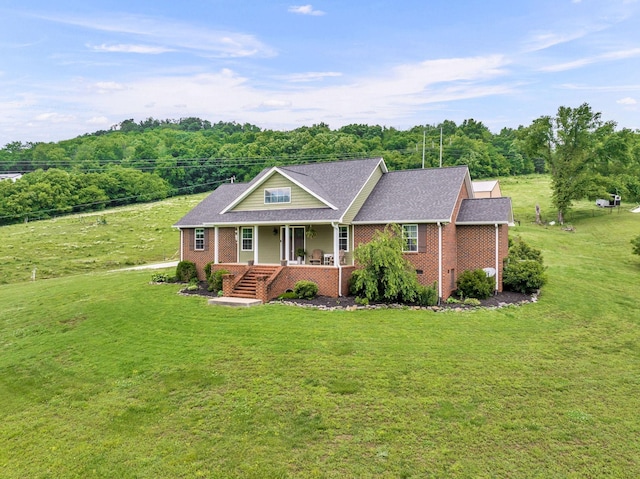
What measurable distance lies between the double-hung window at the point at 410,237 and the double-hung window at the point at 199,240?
11745mm

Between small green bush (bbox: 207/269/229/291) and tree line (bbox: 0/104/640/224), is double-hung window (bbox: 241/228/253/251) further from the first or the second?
tree line (bbox: 0/104/640/224)

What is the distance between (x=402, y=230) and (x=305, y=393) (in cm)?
1016

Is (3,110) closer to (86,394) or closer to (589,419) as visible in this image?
(86,394)

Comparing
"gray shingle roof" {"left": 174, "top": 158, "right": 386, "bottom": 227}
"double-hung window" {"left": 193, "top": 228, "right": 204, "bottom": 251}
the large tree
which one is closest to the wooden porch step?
"gray shingle roof" {"left": 174, "top": 158, "right": 386, "bottom": 227}

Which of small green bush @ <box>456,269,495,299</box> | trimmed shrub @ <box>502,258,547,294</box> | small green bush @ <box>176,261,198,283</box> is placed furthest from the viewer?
small green bush @ <box>176,261,198,283</box>

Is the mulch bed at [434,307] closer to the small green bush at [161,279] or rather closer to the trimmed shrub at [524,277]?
the trimmed shrub at [524,277]

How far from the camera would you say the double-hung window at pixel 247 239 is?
22031mm

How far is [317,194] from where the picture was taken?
19.5 meters

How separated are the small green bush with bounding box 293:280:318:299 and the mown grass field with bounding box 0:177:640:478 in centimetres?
214

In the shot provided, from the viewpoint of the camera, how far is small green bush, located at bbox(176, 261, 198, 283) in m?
22.9

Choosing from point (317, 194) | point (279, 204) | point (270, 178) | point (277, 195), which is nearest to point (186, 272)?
point (279, 204)

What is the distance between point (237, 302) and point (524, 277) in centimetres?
1240

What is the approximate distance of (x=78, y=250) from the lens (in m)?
41.3

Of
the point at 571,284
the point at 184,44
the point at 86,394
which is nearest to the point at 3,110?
the point at 184,44
